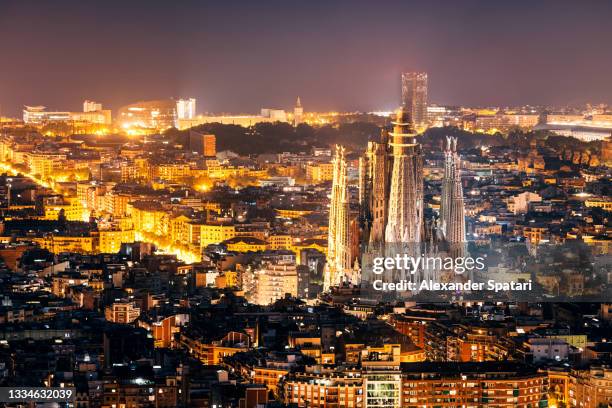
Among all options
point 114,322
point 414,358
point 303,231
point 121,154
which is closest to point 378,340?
point 414,358

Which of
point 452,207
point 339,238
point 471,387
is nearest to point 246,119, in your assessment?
point 452,207

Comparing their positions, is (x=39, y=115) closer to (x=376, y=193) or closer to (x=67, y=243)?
(x=67, y=243)

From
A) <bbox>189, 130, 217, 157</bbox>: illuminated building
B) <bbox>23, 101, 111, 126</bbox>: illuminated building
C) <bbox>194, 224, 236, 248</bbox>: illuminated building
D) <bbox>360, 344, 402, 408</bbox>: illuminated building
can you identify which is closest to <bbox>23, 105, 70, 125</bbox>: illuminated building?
<bbox>23, 101, 111, 126</bbox>: illuminated building

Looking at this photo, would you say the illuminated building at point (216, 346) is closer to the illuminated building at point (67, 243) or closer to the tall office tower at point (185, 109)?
the illuminated building at point (67, 243)

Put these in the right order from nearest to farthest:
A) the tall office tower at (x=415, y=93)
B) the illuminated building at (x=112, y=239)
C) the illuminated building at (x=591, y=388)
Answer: the illuminated building at (x=591, y=388), the illuminated building at (x=112, y=239), the tall office tower at (x=415, y=93)

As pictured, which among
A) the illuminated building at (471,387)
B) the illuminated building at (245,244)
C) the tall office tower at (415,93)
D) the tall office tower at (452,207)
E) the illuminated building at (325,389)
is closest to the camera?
the illuminated building at (325,389)

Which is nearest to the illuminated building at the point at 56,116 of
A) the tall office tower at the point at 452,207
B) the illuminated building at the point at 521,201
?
the illuminated building at the point at 521,201
